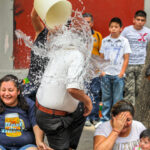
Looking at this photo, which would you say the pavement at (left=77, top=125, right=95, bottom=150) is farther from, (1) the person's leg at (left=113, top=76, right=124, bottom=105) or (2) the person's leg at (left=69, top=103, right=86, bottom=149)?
(2) the person's leg at (left=69, top=103, right=86, bottom=149)

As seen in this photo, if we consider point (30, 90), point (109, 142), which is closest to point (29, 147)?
point (30, 90)

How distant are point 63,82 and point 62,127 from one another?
0.40m

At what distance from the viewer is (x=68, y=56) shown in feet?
8.17

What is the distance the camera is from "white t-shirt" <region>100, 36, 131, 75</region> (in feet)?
15.9

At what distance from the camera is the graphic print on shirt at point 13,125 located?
2.94 metres

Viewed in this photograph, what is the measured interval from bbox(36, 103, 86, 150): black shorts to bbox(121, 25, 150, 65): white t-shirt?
2.59 metres

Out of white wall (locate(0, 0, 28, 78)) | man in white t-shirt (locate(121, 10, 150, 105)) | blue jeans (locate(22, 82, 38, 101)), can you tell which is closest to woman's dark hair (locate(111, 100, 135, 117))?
blue jeans (locate(22, 82, 38, 101))

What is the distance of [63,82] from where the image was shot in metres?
2.54

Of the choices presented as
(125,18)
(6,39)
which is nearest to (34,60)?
(125,18)

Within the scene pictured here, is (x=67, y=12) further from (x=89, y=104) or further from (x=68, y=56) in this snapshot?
(x=89, y=104)

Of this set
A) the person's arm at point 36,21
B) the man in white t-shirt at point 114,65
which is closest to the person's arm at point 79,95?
the person's arm at point 36,21

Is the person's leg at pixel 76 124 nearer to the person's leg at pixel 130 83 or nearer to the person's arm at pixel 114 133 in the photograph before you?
the person's arm at pixel 114 133

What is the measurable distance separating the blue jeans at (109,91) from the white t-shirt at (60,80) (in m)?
2.22

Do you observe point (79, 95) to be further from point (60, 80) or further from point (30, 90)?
point (30, 90)
